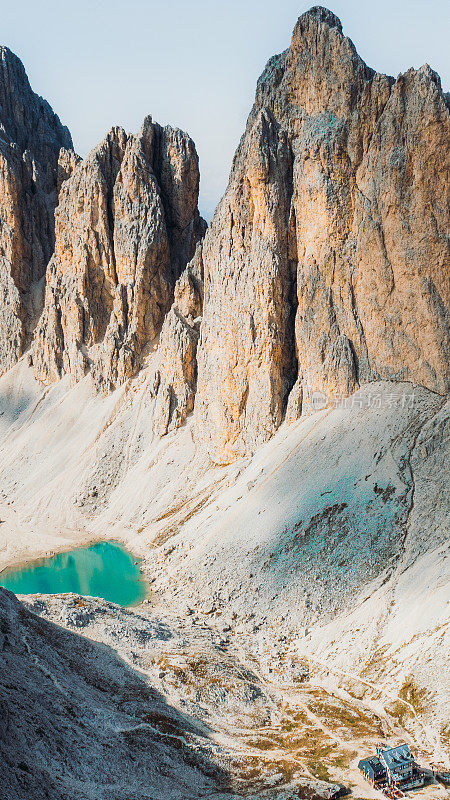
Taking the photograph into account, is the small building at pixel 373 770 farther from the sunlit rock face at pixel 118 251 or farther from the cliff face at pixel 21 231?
the cliff face at pixel 21 231

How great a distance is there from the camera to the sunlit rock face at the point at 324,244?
5416 centimetres

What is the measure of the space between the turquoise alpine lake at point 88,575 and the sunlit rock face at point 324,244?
1533 cm

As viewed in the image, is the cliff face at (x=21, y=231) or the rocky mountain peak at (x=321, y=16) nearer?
the rocky mountain peak at (x=321, y=16)

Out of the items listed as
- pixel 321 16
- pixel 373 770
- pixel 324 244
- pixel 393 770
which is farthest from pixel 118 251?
pixel 393 770

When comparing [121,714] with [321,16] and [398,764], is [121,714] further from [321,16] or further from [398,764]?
[321,16]

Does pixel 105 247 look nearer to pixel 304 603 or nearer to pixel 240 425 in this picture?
pixel 240 425

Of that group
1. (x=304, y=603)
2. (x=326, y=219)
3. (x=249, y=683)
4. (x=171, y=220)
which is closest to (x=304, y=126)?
(x=326, y=219)

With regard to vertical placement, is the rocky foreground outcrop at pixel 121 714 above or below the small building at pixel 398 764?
above

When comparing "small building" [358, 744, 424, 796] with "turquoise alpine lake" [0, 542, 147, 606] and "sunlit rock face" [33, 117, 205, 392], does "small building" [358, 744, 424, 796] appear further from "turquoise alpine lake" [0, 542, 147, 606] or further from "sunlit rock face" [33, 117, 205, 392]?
"sunlit rock face" [33, 117, 205, 392]

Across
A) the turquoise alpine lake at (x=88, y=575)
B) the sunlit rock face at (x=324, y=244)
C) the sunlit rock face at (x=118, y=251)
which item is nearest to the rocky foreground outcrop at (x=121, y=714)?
the turquoise alpine lake at (x=88, y=575)

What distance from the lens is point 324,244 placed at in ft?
201

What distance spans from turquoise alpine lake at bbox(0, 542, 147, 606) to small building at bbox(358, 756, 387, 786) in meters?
28.0

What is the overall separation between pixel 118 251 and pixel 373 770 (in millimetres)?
81042

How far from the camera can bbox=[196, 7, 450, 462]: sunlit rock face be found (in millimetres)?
54156
